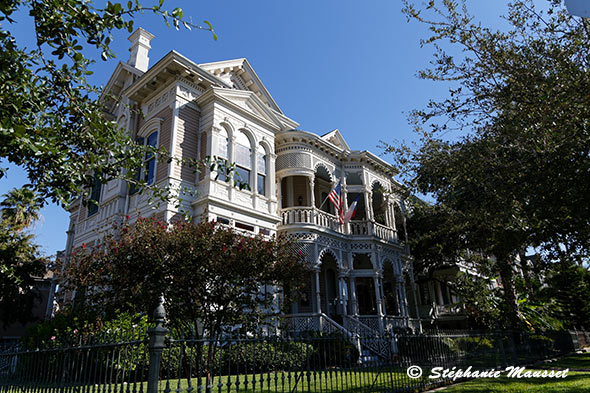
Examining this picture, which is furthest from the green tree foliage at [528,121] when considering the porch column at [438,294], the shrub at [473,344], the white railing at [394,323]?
the porch column at [438,294]

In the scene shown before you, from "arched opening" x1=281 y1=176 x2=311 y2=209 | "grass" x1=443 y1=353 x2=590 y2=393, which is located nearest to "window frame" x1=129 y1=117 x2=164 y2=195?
"arched opening" x1=281 y1=176 x2=311 y2=209

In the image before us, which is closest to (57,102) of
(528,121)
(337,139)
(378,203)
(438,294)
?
(528,121)

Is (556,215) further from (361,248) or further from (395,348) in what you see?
(361,248)

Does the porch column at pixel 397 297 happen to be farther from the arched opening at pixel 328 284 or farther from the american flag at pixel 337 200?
the american flag at pixel 337 200

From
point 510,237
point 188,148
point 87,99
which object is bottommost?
point 510,237

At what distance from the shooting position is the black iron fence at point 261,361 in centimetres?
534

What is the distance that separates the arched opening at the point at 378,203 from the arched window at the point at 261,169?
7903 millimetres

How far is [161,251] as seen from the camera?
9.29 meters

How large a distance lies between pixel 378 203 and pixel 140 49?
1762 cm

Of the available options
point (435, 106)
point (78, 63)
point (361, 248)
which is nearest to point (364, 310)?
point (361, 248)

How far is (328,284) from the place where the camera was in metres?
22.3

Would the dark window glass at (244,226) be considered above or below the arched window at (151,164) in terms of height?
below

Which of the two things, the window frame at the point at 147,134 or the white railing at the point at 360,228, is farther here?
the white railing at the point at 360,228

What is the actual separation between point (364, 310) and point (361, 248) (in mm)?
5220
